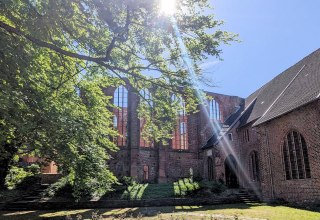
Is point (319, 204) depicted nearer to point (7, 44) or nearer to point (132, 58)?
point (132, 58)

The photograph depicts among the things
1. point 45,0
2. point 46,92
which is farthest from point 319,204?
point 45,0

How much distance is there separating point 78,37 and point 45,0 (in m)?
1.85

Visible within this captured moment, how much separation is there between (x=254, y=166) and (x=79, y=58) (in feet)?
66.3

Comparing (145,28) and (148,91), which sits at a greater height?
(145,28)

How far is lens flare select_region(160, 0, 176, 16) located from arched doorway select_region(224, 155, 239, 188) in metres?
21.4

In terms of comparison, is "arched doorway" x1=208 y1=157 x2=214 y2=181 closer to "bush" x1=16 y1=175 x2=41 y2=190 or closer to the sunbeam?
the sunbeam

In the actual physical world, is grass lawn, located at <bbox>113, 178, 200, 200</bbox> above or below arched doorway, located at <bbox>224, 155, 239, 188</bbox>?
below

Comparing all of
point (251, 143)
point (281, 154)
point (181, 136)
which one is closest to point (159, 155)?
point (181, 136)

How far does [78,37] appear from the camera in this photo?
8.76m

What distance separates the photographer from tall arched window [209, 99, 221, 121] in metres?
35.5

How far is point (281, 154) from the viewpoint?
746 inches

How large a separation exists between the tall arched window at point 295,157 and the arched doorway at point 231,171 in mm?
8497

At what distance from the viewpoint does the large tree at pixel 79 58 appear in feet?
23.6

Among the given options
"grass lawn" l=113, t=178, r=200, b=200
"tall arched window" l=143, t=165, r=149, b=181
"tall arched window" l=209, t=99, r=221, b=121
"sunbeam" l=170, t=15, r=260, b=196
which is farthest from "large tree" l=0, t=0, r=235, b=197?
"tall arched window" l=209, t=99, r=221, b=121
